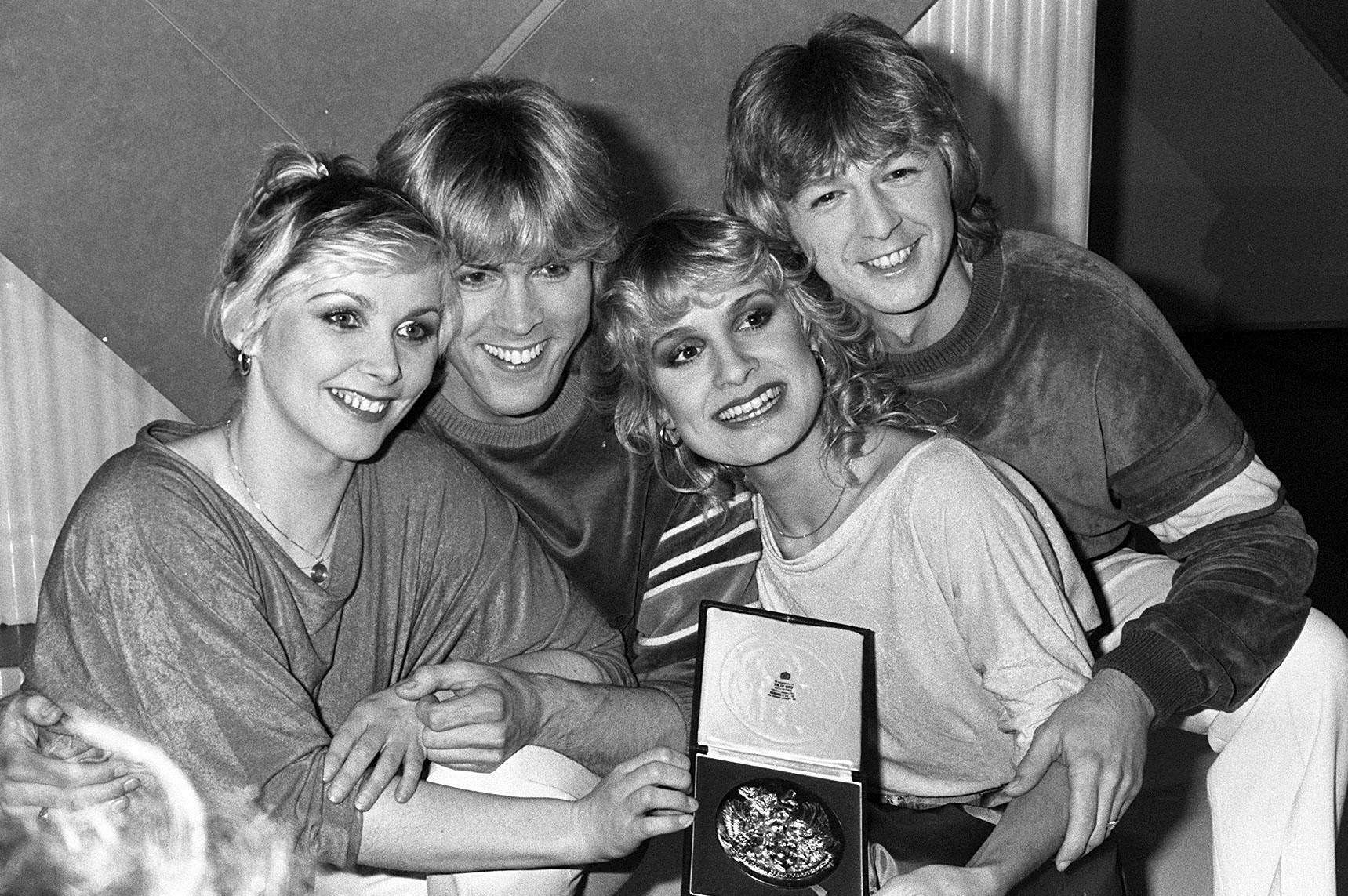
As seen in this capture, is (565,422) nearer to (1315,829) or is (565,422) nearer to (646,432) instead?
(646,432)

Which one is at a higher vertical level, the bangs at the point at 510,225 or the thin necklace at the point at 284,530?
the bangs at the point at 510,225

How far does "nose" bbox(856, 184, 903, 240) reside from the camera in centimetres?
144

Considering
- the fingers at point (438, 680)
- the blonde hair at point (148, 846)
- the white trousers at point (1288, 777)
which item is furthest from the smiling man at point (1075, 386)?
the blonde hair at point (148, 846)

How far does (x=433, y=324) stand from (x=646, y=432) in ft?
0.96

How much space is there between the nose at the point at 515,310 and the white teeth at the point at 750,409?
8.5 inches

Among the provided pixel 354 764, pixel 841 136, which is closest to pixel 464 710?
pixel 354 764

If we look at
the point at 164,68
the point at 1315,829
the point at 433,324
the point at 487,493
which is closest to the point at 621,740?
the point at 487,493

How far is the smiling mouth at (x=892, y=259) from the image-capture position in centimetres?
146

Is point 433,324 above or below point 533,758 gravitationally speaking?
above

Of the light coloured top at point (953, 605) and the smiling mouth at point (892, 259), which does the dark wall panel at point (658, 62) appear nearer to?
the smiling mouth at point (892, 259)

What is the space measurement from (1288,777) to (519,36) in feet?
4.64

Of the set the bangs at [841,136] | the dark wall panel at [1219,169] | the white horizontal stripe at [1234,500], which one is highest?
the bangs at [841,136]

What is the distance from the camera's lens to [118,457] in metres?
1.17

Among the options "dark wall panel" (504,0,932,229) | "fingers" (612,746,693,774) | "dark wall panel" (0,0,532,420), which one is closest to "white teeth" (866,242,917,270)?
"fingers" (612,746,693,774)
